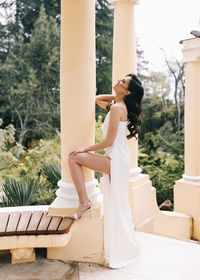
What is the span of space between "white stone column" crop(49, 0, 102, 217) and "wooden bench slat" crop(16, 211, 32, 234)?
49 cm

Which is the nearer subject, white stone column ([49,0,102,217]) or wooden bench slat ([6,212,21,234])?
wooden bench slat ([6,212,21,234])

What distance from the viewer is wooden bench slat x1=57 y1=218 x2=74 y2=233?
19.4 ft

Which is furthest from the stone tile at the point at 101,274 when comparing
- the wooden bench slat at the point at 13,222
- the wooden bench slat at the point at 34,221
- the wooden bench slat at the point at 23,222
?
the wooden bench slat at the point at 13,222

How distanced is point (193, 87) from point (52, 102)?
17314 millimetres

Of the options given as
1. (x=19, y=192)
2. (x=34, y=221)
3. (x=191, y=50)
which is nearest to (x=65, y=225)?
(x=34, y=221)

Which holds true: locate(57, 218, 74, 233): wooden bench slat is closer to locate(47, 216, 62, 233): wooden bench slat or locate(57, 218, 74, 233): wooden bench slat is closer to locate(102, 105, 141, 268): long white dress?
locate(47, 216, 62, 233): wooden bench slat

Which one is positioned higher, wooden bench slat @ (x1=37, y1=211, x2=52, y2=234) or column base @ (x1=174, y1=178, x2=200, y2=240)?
wooden bench slat @ (x1=37, y1=211, x2=52, y2=234)

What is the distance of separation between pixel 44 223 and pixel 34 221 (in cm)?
23

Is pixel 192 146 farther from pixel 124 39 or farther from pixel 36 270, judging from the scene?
pixel 36 270

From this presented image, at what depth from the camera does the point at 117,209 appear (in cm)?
642

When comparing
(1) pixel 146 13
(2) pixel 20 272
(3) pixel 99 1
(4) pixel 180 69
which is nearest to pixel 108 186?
(2) pixel 20 272

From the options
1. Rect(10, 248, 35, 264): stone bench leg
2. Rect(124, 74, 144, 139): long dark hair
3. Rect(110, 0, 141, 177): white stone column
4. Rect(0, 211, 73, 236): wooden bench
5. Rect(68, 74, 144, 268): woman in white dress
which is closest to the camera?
Rect(0, 211, 73, 236): wooden bench

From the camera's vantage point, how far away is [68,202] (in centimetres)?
657

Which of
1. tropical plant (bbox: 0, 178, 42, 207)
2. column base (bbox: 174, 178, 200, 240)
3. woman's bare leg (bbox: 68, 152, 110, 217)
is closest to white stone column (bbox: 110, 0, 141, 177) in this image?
woman's bare leg (bbox: 68, 152, 110, 217)
